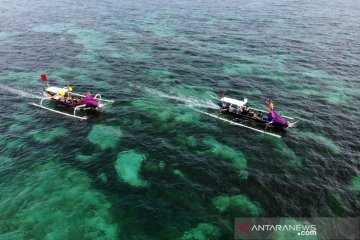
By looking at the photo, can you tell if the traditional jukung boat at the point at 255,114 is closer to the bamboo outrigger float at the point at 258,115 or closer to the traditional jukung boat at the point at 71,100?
the bamboo outrigger float at the point at 258,115

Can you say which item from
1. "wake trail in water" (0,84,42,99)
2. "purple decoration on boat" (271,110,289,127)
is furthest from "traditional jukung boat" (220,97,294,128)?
"wake trail in water" (0,84,42,99)

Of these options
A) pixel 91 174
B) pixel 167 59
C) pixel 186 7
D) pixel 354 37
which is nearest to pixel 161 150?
pixel 91 174

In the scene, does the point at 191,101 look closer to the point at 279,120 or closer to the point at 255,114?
the point at 255,114

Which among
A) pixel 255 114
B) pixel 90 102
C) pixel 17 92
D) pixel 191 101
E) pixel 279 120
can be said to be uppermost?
pixel 279 120

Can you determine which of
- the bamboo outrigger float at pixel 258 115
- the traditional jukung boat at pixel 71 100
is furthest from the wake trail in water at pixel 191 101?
the traditional jukung boat at pixel 71 100

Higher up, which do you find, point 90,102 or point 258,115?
point 258,115

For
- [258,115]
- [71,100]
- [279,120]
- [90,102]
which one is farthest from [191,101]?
[71,100]

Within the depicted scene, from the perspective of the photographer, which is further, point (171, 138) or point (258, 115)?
point (258, 115)

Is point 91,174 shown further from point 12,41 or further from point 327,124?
point 12,41
